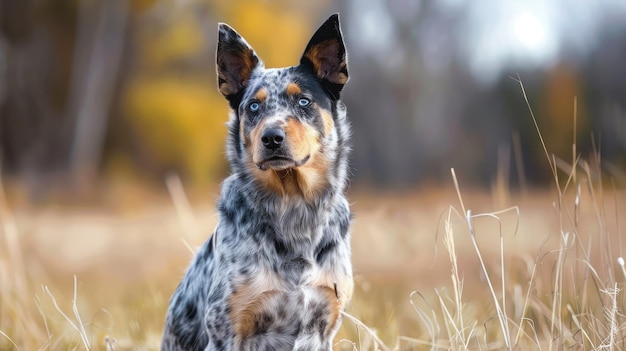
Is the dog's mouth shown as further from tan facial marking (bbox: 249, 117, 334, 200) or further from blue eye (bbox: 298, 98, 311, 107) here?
blue eye (bbox: 298, 98, 311, 107)

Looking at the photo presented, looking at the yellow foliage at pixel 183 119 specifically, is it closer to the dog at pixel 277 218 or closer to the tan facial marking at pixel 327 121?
the dog at pixel 277 218

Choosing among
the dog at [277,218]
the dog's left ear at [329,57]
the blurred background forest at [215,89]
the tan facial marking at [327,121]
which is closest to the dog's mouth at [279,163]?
the dog at [277,218]

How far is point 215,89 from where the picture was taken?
21.2 metres

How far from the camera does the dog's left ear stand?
3859 mm

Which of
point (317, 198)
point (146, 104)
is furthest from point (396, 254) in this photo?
point (146, 104)

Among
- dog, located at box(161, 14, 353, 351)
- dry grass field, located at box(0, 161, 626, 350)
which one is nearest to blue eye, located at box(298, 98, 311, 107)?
dog, located at box(161, 14, 353, 351)

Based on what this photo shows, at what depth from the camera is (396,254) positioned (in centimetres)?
669

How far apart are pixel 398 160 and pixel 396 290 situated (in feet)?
63.2

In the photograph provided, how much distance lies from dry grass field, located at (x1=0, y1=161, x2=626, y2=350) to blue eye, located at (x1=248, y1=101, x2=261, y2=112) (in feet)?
2.07

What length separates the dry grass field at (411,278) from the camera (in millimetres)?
3439

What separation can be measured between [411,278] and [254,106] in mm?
3512

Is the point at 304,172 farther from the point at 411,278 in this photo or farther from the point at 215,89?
the point at 215,89

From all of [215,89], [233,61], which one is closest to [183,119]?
[215,89]

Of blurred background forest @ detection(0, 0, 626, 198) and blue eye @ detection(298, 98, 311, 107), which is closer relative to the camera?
blue eye @ detection(298, 98, 311, 107)
